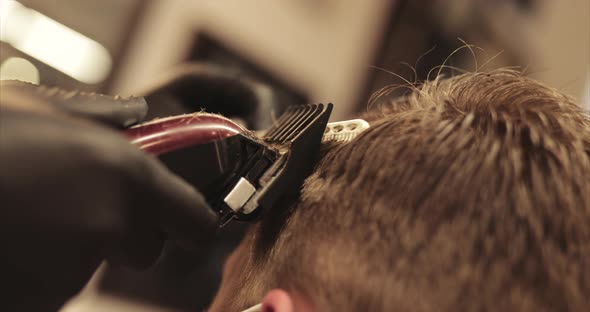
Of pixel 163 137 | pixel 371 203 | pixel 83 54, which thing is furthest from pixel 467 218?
pixel 83 54

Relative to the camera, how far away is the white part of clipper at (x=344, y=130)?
24.2 inches

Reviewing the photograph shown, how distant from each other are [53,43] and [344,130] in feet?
3.73

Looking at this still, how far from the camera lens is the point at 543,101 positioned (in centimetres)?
58

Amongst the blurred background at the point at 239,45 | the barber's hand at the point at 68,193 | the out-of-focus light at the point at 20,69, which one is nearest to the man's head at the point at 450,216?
the barber's hand at the point at 68,193

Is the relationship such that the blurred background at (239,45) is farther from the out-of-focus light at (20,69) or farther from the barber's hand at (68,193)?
the barber's hand at (68,193)

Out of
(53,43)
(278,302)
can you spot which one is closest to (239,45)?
(53,43)

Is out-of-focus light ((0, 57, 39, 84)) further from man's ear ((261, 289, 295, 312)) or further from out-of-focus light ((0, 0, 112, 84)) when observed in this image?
man's ear ((261, 289, 295, 312))

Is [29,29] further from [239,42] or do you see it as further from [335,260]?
[335,260]

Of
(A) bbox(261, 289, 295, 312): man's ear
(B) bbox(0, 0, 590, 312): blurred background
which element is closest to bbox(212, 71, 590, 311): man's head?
(A) bbox(261, 289, 295, 312): man's ear

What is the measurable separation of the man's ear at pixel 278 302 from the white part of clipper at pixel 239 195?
0.30ft

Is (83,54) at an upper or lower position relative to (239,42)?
lower

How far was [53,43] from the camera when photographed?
1.47 meters

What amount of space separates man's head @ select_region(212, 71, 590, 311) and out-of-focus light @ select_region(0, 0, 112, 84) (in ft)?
3.62

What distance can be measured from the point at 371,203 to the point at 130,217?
0.23 meters
